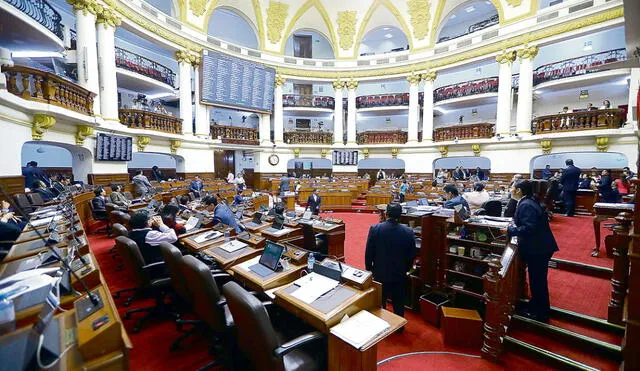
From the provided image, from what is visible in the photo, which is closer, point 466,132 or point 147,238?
point 147,238

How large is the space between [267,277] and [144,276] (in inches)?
65.1

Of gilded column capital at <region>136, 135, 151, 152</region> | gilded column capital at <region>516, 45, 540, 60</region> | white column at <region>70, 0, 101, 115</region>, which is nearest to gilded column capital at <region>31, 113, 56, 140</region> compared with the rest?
white column at <region>70, 0, 101, 115</region>

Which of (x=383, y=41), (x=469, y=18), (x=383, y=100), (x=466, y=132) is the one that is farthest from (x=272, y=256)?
(x=383, y=41)

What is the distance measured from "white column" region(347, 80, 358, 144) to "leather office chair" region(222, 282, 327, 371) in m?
17.9

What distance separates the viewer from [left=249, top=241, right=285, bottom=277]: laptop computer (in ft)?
8.62

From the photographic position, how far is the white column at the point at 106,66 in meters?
9.60

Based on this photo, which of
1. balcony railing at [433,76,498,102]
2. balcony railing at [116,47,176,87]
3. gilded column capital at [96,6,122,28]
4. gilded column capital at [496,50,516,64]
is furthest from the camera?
balcony railing at [433,76,498,102]

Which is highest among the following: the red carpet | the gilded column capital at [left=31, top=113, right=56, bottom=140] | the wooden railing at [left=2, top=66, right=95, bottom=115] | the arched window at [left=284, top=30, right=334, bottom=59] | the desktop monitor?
the arched window at [left=284, top=30, right=334, bottom=59]

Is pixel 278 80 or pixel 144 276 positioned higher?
pixel 278 80

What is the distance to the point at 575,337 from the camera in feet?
9.09

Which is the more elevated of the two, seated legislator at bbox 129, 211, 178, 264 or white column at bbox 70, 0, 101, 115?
white column at bbox 70, 0, 101, 115

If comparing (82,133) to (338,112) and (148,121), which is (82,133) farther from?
(338,112)

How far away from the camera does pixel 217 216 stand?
4.64 m

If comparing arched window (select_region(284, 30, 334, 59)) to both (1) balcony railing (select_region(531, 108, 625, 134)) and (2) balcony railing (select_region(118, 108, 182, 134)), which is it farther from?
(1) balcony railing (select_region(531, 108, 625, 134))
